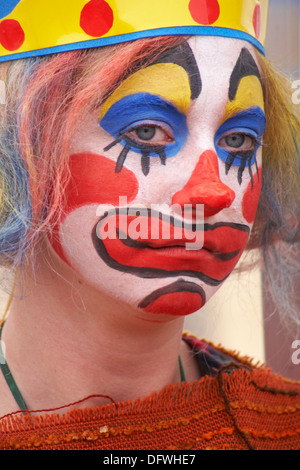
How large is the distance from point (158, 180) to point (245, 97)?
0.77 ft

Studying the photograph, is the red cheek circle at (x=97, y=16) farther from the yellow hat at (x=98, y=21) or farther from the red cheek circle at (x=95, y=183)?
the red cheek circle at (x=95, y=183)

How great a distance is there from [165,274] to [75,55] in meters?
0.42

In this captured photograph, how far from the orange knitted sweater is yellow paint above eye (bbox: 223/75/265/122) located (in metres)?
0.55

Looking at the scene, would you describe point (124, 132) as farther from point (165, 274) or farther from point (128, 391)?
point (128, 391)

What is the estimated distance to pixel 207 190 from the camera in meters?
1.09

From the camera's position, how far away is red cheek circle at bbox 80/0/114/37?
1.10 metres

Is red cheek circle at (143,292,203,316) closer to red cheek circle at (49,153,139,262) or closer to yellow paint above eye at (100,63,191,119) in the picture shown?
red cheek circle at (49,153,139,262)

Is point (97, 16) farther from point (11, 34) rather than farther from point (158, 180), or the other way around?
point (158, 180)

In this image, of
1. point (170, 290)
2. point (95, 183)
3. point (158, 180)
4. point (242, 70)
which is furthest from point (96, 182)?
point (242, 70)

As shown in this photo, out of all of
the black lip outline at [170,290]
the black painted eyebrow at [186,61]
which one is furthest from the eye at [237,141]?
the black lip outline at [170,290]

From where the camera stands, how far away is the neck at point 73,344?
1244mm

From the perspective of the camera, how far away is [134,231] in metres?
1.11

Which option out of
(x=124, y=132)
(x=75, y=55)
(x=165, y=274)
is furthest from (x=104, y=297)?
(x=75, y=55)

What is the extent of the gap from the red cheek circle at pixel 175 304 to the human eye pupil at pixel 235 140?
295mm
